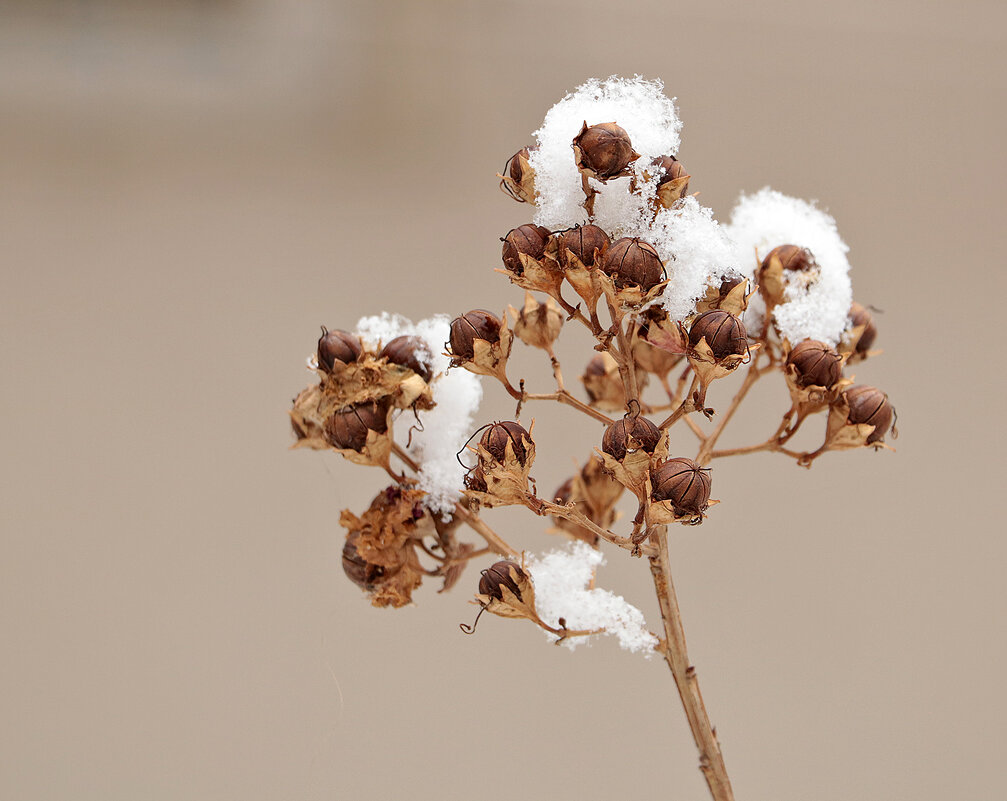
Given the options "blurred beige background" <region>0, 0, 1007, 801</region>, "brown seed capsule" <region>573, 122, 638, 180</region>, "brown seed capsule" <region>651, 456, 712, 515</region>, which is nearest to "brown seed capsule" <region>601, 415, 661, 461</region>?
"brown seed capsule" <region>651, 456, 712, 515</region>

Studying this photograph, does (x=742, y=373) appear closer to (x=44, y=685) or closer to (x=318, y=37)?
(x=318, y=37)

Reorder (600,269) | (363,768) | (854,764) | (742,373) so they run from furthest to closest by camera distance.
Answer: (742,373) < (854,764) < (363,768) < (600,269)

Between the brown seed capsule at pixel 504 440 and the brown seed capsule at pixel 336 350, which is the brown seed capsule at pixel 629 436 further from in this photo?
the brown seed capsule at pixel 336 350

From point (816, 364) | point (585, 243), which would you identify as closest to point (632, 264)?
point (585, 243)

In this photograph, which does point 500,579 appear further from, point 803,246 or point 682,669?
point 803,246

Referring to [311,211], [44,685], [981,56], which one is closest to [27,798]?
[44,685]

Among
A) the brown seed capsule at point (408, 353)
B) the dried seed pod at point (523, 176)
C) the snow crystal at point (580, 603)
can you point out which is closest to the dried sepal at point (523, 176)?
the dried seed pod at point (523, 176)

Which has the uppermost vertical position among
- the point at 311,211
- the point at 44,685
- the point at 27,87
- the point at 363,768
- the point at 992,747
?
the point at 27,87

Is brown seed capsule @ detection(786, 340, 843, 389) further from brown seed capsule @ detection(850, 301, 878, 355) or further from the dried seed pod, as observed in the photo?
the dried seed pod
